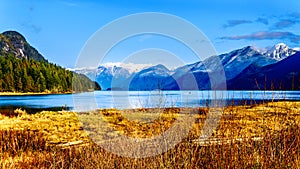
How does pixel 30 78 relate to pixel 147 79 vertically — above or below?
above

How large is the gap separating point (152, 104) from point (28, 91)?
107 meters

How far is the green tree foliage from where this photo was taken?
4333 inches

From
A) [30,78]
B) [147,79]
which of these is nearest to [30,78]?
[30,78]

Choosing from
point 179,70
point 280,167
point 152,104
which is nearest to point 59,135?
point 152,104

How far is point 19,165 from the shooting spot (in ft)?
28.9

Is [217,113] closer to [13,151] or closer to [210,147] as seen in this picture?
[210,147]

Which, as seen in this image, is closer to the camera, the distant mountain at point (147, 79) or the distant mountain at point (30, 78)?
the distant mountain at point (147, 79)

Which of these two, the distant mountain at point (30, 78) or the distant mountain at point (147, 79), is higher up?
the distant mountain at point (30, 78)

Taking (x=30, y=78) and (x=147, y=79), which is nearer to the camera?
(x=147, y=79)

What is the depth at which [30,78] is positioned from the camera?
11206cm

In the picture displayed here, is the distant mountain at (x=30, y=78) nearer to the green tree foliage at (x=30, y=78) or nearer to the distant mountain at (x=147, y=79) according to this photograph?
the green tree foliage at (x=30, y=78)

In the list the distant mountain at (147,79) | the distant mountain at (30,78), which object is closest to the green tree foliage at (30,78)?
the distant mountain at (30,78)

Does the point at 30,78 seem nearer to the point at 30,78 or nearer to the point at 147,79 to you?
the point at 30,78

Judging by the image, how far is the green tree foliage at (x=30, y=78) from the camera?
110062 mm
